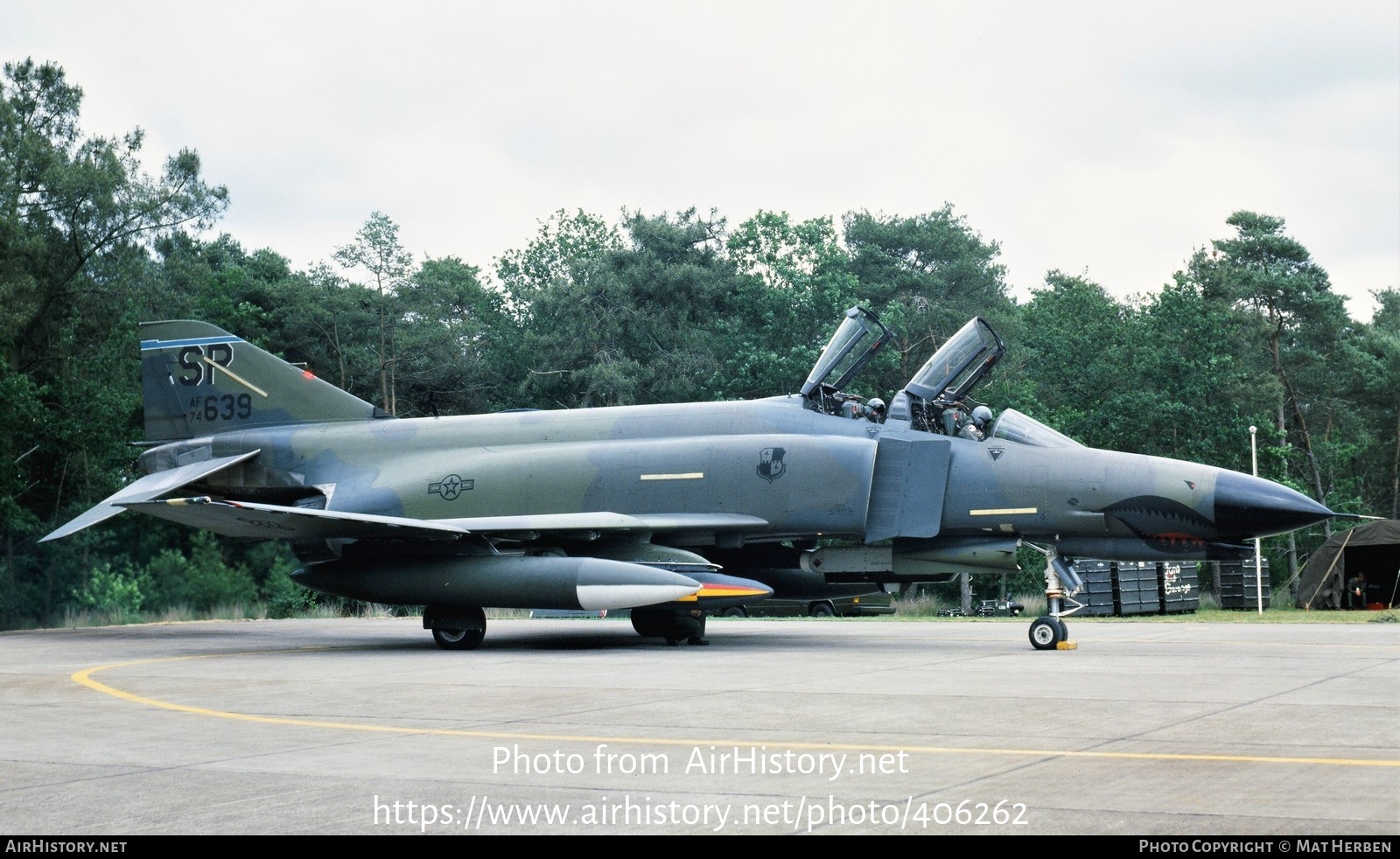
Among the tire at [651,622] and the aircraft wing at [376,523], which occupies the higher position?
the aircraft wing at [376,523]

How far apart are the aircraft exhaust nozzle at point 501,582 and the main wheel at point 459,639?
0.56 meters

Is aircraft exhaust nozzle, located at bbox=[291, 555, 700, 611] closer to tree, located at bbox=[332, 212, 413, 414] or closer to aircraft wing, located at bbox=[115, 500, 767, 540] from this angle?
aircraft wing, located at bbox=[115, 500, 767, 540]

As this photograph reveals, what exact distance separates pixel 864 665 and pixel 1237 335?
45349 millimetres

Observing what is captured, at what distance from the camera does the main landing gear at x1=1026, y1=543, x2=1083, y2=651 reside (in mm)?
14523

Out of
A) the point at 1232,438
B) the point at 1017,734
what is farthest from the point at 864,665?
the point at 1232,438

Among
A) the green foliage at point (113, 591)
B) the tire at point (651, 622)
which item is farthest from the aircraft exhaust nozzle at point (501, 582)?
the green foliage at point (113, 591)

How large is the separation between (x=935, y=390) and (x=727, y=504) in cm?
296

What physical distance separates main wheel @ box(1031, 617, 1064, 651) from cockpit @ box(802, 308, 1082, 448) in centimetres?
217

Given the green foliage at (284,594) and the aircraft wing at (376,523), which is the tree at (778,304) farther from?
the aircraft wing at (376,523)

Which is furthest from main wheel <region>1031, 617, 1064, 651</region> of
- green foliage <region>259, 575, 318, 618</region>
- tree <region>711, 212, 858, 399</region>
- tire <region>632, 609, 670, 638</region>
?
tree <region>711, 212, 858, 399</region>

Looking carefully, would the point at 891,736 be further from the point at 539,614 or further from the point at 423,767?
the point at 539,614

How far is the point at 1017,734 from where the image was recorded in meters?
7.45

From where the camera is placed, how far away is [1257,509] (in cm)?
1413

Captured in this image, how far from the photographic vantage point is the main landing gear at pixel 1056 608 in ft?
47.6
